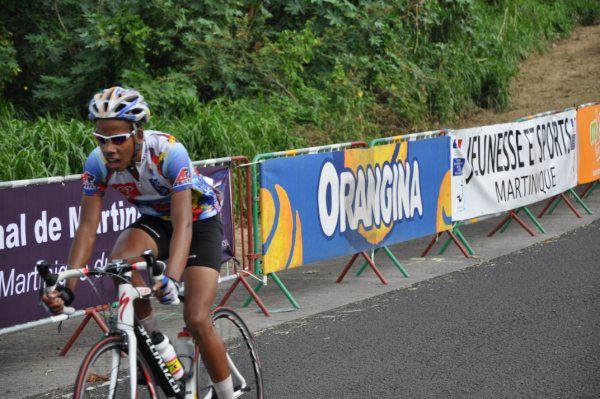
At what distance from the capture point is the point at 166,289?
15.9ft

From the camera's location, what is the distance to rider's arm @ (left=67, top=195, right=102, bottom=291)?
5235mm

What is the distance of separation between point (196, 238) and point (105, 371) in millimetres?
986

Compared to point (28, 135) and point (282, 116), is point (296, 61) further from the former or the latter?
point (28, 135)

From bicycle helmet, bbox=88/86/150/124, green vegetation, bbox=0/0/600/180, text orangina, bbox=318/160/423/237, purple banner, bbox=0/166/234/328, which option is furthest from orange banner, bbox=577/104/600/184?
bicycle helmet, bbox=88/86/150/124

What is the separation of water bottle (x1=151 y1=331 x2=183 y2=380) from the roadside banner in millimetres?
4632

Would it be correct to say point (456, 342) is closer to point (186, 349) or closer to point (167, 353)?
point (186, 349)

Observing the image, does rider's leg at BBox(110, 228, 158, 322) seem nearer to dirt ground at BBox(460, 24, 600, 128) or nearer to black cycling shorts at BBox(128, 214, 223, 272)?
black cycling shorts at BBox(128, 214, 223, 272)

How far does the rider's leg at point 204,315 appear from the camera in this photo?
5.48 meters

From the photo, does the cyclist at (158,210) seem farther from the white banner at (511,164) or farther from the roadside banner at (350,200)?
the white banner at (511,164)

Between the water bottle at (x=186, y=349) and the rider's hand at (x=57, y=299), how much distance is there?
94cm

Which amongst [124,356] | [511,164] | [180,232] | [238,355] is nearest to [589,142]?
[511,164]

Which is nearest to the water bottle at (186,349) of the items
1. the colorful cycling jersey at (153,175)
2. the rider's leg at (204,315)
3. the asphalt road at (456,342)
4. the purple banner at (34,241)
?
the rider's leg at (204,315)

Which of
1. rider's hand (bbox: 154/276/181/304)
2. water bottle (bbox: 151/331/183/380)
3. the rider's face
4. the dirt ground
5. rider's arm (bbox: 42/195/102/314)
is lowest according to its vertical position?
the dirt ground

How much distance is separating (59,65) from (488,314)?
11.2 meters
